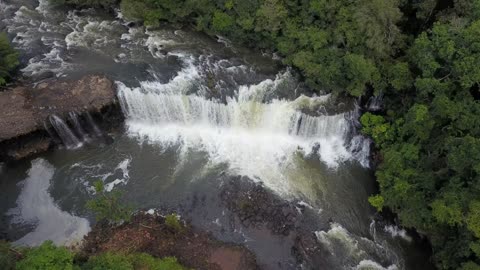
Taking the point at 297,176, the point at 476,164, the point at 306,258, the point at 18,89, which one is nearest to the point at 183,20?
the point at 18,89

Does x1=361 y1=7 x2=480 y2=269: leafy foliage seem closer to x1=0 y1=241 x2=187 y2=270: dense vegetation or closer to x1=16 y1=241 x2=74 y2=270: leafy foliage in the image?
x1=0 y1=241 x2=187 y2=270: dense vegetation

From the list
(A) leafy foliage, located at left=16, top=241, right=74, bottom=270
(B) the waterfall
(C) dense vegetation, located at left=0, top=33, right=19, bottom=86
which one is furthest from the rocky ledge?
(A) leafy foliage, located at left=16, top=241, right=74, bottom=270

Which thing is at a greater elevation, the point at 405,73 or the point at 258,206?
the point at 405,73

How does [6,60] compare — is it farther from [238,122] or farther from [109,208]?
[238,122]

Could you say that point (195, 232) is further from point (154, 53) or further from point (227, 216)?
point (154, 53)

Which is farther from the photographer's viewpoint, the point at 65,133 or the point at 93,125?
the point at 93,125

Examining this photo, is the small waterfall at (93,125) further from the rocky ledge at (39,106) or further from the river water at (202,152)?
the river water at (202,152)

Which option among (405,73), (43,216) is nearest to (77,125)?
(43,216)
